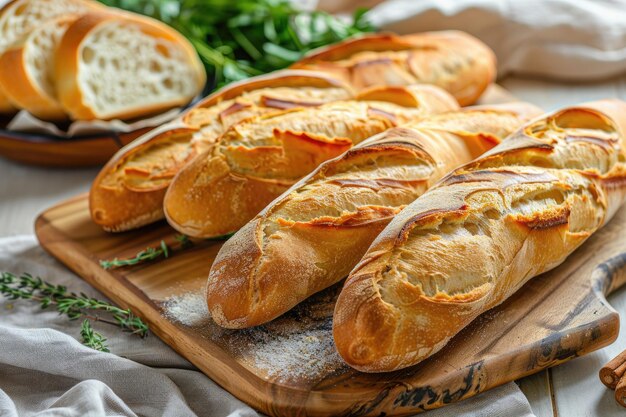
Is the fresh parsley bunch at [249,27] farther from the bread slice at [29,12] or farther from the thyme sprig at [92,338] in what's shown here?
the thyme sprig at [92,338]

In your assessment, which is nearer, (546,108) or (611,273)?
(611,273)

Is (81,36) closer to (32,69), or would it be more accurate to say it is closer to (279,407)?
(32,69)

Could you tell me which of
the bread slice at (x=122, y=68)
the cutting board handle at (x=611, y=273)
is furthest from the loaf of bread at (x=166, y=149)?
the cutting board handle at (x=611, y=273)

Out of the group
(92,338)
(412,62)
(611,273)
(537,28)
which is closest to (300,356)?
(92,338)

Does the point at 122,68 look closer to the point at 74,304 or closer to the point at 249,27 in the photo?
the point at 249,27

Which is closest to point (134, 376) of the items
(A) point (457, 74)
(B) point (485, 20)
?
(A) point (457, 74)
